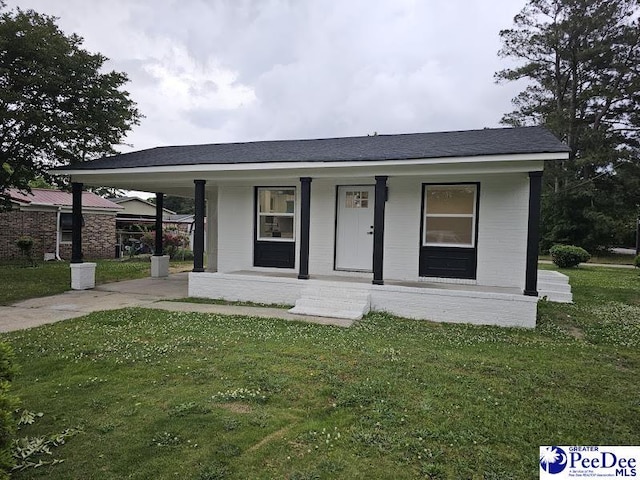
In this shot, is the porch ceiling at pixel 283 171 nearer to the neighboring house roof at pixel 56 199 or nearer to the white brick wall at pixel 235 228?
the white brick wall at pixel 235 228

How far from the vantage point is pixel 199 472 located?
2.65m

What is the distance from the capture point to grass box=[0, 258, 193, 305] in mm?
9666

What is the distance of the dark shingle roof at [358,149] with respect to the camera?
291 inches

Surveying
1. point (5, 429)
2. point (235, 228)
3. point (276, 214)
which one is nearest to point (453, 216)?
point (276, 214)

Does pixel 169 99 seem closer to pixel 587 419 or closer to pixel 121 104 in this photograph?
pixel 121 104

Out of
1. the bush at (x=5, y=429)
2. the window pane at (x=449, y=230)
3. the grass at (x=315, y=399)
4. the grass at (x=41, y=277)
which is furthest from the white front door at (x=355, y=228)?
the bush at (x=5, y=429)

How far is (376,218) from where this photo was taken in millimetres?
8016

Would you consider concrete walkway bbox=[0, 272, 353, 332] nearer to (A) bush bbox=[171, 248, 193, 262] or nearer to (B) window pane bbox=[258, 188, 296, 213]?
(B) window pane bbox=[258, 188, 296, 213]

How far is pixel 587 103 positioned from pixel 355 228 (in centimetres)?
2633

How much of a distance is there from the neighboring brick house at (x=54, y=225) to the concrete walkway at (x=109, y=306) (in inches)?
355

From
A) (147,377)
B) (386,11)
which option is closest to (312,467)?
(147,377)

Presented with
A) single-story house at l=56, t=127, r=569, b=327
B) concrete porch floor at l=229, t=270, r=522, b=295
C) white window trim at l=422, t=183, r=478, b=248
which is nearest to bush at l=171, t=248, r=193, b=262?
single-story house at l=56, t=127, r=569, b=327

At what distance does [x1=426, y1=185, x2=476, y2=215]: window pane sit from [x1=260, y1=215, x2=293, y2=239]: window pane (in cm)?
341

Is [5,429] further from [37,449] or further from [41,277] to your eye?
[41,277]
